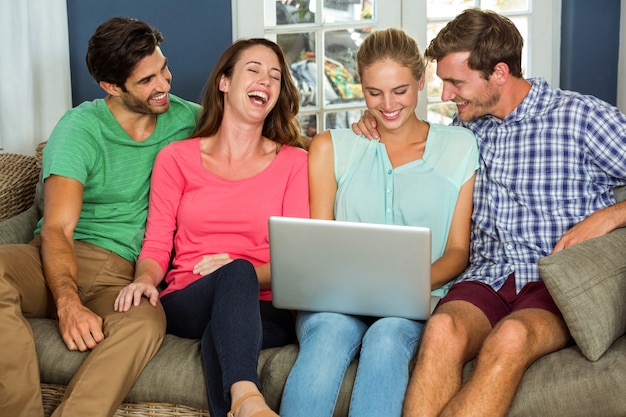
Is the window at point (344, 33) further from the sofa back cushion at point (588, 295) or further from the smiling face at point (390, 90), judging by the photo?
the sofa back cushion at point (588, 295)

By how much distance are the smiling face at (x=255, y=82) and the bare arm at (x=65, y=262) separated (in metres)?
A: 0.54

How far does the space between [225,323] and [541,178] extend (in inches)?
38.4

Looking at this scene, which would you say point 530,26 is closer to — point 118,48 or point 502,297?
point 502,297

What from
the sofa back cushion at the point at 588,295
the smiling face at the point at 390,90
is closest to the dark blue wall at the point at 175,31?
the smiling face at the point at 390,90

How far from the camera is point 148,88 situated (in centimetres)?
272

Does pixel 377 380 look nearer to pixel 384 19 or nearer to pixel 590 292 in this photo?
pixel 590 292

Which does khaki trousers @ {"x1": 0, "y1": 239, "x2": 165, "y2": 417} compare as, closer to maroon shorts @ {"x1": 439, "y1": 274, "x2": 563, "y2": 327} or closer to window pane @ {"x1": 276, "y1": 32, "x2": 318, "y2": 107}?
maroon shorts @ {"x1": 439, "y1": 274, "x2": 563, "y2": 327}

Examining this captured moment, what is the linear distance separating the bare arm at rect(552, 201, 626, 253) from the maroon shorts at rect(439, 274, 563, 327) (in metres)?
0.13

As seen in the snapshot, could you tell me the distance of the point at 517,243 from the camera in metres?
2.51

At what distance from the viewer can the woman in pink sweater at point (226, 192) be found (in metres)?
2.50

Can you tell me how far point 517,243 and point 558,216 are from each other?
0.14 m

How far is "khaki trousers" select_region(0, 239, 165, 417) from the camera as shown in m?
2.18

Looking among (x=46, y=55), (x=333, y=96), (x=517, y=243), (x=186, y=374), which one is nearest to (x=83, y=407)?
(x=186, y=374)

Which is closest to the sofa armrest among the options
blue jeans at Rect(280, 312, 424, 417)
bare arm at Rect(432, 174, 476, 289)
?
blue jeans at Rect(280, 312, 424, 417)
